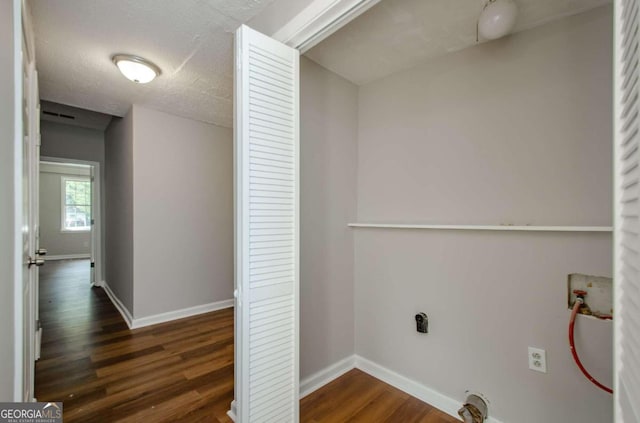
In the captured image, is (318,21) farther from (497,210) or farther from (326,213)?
(497,210)

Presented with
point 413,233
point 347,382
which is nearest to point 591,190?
point 413,233

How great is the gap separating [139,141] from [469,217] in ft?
10.6

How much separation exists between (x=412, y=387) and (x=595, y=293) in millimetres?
1209

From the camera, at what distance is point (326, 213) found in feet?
6.72

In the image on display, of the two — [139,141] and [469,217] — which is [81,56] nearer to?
[139,141]

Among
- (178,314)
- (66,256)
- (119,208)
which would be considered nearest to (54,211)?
(66,256)

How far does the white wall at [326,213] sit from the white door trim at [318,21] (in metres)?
0.43

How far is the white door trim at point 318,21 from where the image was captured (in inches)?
48.5

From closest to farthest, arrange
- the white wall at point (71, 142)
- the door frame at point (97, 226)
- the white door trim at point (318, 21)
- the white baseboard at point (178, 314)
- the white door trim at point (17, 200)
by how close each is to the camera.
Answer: the white door trim at point (17, 200) < the white door trim at point (318, 21) < the white baseboard at point (178, 314) < the white wall at point (71, 142) < the door frame at point (97, 226)

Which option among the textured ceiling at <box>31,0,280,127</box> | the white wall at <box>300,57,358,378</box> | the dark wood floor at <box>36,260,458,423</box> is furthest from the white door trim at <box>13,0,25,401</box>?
the white wall at <box>300,57,358,378</box>

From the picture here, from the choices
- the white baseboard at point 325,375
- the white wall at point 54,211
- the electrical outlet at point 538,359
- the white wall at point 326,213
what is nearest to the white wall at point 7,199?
the white wall at point 326,213

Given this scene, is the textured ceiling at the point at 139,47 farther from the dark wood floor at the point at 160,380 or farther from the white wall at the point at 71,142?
the dark wood floor at the point at 160,380

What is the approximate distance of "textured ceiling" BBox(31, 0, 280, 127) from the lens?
1.56m

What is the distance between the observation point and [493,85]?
5.43 feet
